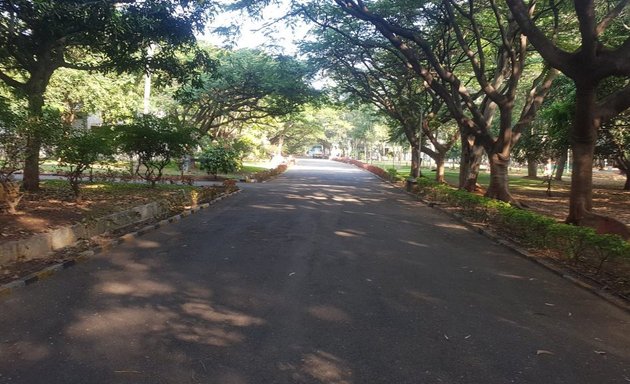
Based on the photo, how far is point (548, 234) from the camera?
916 centimetres

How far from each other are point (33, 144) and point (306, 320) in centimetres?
805

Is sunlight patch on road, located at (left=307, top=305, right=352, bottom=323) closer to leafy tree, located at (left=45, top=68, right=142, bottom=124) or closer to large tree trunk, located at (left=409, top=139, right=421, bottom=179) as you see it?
leafy tree, located at (left=45, top=68, right=142, bottom=124)

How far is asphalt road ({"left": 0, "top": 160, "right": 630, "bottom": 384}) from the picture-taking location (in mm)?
4047

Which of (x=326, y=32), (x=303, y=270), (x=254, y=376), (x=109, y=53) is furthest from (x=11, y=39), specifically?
(x=326, y=32)

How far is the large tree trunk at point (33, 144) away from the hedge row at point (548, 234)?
9795 mm

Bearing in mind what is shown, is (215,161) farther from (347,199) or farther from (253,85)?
(347,199)

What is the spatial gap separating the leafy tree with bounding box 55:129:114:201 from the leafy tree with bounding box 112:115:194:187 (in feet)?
9.49

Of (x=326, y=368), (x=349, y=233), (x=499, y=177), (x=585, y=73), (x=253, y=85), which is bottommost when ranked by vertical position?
(x=326, y=368)

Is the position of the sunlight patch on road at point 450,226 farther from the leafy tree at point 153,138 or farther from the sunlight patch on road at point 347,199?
the leafy tree at point 153,138

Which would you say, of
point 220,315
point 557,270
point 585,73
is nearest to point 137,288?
point 220,315

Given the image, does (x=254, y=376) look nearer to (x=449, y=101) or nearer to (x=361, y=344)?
(x=361, y=344)

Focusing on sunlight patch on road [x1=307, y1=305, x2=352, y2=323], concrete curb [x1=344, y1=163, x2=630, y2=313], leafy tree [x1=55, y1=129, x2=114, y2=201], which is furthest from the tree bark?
sunlight patch on road [x1=307, y1=305, x2=352, y2=323]

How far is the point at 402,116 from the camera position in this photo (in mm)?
28703

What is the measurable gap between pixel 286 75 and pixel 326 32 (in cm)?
346
